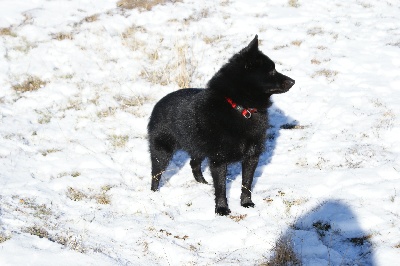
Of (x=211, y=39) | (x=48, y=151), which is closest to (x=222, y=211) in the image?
(x=48, y=151)

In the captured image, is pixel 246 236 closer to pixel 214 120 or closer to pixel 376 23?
pixel 214 120

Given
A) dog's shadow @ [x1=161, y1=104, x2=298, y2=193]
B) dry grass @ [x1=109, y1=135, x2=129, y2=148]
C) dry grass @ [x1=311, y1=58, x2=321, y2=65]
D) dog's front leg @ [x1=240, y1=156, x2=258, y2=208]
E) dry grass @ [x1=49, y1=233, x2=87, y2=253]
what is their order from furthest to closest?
dry grass @ [x1=311, y1=58, x2=321, y2=65]
dry grass @ [x1=109, y1=135, x2=129, y2=148]
dog's shadow @ [x1=161, y1=104, x2=298, y2=193]
dog's front leg @ [x1=240, y1=156, x2=258, y2=208]
dry grass @ [x1=49, y1=233, x2=87, y2=253]

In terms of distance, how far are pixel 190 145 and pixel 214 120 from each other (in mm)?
548

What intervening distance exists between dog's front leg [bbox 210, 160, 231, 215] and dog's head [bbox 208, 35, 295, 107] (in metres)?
0.78

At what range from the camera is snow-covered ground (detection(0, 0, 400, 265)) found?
382 cm

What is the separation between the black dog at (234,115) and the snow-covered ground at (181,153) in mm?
520

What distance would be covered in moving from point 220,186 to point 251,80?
49.1 inches

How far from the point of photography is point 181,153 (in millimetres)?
6449

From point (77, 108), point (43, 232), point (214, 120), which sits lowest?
point (77, 108)

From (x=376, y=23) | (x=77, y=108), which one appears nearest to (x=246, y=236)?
(x=77, y=108)

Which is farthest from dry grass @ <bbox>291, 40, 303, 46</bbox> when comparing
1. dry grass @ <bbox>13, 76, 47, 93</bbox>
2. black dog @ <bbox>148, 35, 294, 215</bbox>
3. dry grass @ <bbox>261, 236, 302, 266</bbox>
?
dry grass @ <bbox>261, 236, 302, 266</bbox>

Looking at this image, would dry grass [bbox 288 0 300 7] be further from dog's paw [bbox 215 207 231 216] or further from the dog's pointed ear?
dog's paw [bbox 215 207 231 216]

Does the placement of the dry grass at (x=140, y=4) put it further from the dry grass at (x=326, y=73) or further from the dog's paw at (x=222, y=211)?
the dog's paw at (x=222, y=211)

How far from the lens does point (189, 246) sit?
392 centimetres
